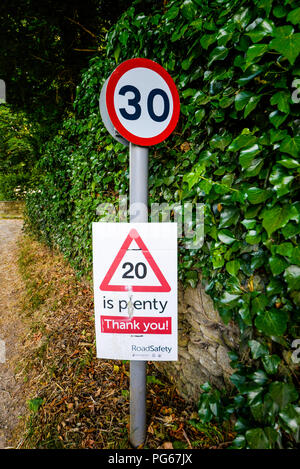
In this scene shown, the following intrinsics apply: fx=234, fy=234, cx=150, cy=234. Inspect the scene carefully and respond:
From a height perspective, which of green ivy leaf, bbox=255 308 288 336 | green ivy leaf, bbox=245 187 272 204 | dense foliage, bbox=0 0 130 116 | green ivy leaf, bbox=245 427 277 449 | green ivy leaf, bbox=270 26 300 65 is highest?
dense foliage, bbox=0 0 130 116

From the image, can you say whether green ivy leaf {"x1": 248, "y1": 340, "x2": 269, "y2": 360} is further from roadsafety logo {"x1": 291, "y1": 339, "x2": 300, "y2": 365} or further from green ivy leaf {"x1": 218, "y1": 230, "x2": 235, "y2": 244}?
green ivy leaf {"x1": 218, "y1": 230, "x2": 235, "y2": 244}

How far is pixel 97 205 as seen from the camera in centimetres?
287

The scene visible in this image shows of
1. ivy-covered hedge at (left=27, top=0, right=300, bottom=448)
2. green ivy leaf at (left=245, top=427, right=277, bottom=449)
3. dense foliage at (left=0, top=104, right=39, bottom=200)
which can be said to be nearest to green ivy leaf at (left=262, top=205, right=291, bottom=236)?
ivy-covered hedge at (left=27, top=0, right=300, bottom=448)

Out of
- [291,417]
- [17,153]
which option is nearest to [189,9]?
[291,417]

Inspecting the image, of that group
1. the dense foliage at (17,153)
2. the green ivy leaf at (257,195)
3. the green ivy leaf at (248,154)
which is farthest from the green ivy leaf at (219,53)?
the dense foliage at (17,153)

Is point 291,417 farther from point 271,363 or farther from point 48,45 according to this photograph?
point 48,45

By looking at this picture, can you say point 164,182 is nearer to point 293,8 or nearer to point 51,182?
point 293,8

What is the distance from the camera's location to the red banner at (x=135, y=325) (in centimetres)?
143

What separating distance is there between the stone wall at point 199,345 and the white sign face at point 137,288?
16.0 inches

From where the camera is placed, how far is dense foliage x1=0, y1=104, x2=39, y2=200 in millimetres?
6148

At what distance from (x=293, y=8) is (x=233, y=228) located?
106 cm

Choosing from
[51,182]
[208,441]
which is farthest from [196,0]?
[51,182]

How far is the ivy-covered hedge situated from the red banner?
0.37m

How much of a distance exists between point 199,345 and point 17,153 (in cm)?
712
